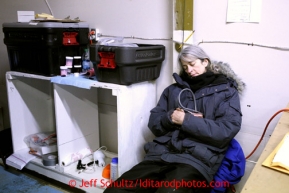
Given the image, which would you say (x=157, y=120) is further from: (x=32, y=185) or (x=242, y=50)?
(x=32, y=185)

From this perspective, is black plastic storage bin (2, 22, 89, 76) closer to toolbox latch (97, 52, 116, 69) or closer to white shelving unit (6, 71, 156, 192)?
white shelving unit (6, 71, 156, 192)

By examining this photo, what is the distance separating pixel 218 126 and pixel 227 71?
1.16 ft

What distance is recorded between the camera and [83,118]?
2209 mm

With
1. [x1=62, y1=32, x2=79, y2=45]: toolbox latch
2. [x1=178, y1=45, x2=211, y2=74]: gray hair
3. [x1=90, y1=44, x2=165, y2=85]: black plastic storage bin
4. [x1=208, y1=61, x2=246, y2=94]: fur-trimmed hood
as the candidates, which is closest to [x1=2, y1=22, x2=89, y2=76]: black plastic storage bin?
[x1=62, y1=32, x2=79, y2=45]: toolbox latch

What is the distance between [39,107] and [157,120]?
1302 mm

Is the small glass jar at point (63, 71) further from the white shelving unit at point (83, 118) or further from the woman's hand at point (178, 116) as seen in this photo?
the woman's hand at point (178, 116)

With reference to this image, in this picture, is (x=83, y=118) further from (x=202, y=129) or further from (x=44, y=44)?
(x=202, y=129)

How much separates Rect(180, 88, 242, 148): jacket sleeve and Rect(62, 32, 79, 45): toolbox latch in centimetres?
103

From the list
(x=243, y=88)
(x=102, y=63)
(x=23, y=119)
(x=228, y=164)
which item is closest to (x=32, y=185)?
(x=23, y=119)

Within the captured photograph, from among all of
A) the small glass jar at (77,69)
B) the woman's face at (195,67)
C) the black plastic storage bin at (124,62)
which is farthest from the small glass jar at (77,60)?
the woman's face at (195,67)

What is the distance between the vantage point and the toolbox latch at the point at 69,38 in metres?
2.02

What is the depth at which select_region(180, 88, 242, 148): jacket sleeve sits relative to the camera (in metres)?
1.47

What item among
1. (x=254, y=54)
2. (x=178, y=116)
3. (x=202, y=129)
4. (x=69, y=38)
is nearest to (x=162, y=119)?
(x=178, y=116)

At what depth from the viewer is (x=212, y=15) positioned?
67.7 inches
